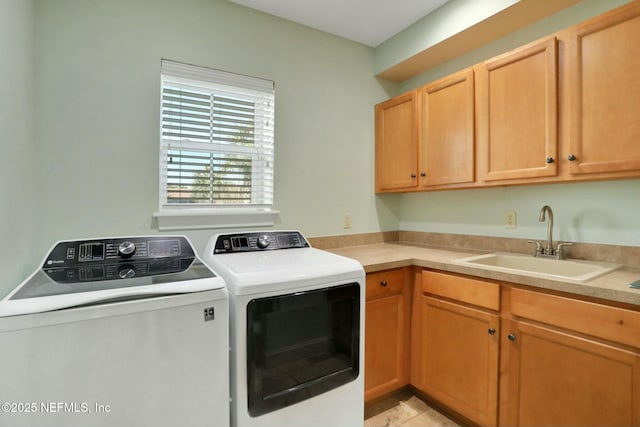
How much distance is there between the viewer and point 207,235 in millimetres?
1919

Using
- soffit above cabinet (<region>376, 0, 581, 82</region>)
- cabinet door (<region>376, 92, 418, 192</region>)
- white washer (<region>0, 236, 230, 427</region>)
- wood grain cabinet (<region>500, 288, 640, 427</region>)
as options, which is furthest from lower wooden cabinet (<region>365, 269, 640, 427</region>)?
soffit above cabinet (<region>376, 0, 581, 82</region>)

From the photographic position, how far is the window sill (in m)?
1.80

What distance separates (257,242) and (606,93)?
6.16 ft

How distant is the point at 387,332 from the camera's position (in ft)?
6.32

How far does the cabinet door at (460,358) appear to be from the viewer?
1599 millimetres

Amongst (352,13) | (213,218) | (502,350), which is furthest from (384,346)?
(352,13)

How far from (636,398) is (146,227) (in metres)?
2.32

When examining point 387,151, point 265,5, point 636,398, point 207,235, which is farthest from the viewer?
point 387,151

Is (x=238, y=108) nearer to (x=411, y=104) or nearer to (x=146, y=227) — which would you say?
(x=146, y=227)

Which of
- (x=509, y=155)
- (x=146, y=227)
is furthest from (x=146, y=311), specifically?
(x=509, y=155)

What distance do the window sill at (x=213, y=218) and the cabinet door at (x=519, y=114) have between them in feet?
4.72

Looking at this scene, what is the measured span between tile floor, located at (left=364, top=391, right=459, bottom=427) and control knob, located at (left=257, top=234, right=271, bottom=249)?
1206mm

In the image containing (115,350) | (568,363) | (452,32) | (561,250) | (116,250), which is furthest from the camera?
(452,32)

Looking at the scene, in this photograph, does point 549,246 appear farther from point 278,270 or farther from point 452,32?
point 278,270
